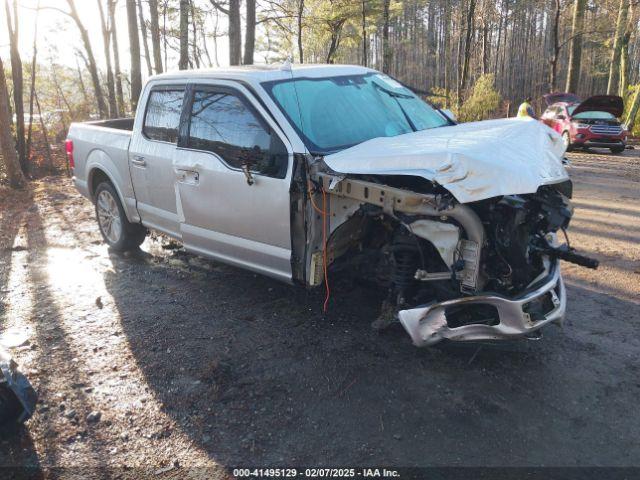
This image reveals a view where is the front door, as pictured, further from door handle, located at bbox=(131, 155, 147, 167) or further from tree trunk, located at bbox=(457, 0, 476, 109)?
tree trunk, located at bbox=(457, 0, 476, 109)

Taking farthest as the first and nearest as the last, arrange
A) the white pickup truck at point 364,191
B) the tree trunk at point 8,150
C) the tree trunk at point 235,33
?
the tree trunk at point 235,33 → the tree trunk at point 8,150 → the white pickup truck at point 364,191

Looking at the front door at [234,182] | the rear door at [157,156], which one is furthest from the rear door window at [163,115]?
the front door at [234,182]

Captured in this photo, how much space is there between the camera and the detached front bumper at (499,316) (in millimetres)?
3059

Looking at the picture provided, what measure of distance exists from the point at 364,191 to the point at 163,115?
8.50ft

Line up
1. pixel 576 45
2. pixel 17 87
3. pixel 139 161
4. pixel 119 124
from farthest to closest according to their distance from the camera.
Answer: pixel 576 45, pixel 17 87, pixel 119 124, pixel 139 161

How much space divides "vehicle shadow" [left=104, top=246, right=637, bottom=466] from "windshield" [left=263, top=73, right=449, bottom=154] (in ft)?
4.91

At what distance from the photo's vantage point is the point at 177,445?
9.62 ft

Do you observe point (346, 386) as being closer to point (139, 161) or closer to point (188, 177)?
point (188, 177)

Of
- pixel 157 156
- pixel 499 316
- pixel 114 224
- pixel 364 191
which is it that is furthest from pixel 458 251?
pixel 114 224

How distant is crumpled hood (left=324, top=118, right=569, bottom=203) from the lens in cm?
292

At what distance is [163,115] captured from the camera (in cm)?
500

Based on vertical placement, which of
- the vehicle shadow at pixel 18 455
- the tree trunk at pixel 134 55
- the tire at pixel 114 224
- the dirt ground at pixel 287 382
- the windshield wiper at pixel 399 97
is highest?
the tree trunk at pixel 134 55

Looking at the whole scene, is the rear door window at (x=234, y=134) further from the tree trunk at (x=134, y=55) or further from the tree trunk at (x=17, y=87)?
the tree trunk at (x=134, y=55)

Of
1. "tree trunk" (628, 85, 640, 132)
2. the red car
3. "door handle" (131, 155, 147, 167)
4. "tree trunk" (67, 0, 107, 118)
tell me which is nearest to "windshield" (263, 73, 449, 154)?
"door handle" (131, 155, 147, 167)
